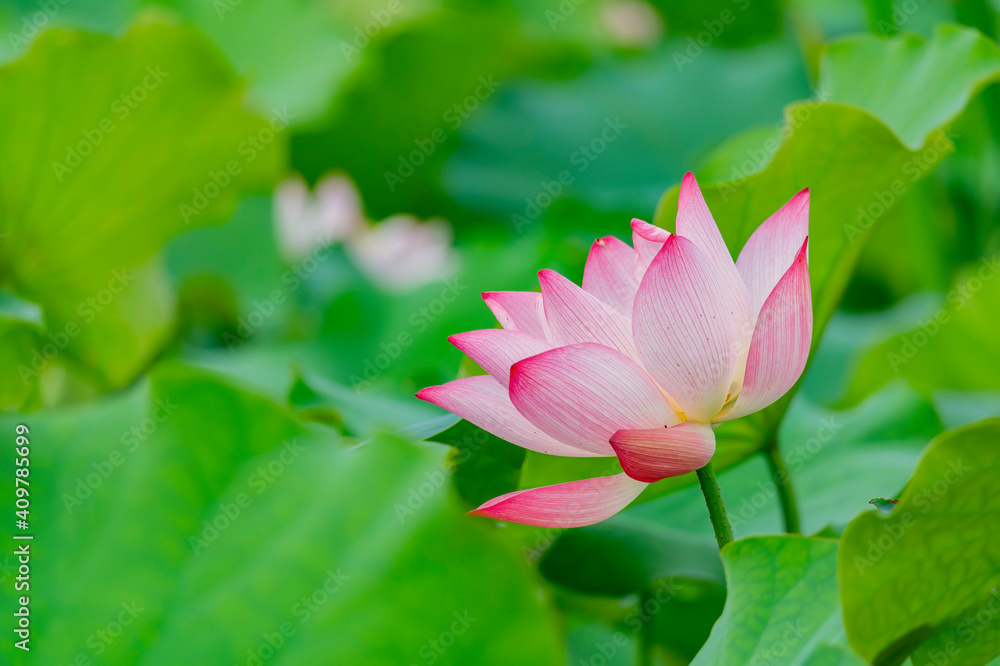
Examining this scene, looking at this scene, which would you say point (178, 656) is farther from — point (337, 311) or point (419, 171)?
point (419, 171)

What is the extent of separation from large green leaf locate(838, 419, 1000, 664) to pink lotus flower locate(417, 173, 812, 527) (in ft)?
0.21

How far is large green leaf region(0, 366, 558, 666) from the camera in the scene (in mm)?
319

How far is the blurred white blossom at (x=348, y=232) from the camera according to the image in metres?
1.33

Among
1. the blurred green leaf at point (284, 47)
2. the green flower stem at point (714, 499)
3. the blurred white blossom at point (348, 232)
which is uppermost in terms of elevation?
the blurred green leaf at point (284, 47)

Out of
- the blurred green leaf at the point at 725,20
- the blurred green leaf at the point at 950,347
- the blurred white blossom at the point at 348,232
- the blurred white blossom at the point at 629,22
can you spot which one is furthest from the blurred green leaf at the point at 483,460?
the blurred white blossom at the point at 629,22

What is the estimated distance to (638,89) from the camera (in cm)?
133

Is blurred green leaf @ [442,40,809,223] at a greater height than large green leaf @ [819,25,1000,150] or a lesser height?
lesser

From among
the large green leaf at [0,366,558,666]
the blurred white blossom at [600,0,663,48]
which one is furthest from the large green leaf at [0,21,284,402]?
the blurred white blossom at [600,0,663,48]

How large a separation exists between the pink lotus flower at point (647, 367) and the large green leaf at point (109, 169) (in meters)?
0.53

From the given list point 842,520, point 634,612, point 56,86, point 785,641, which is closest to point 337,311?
point 56,86

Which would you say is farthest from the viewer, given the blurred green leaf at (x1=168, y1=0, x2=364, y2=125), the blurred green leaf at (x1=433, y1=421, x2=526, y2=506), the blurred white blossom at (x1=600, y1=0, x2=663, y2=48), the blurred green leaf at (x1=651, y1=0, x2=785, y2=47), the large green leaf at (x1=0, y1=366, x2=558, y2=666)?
the blurred white blossom at (x1=600, y1=0, x2=663, y2=48)

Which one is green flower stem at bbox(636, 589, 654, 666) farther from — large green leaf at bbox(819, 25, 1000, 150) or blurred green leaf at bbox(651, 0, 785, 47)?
blurred green leaf at bbox(651, 0, 785, 47)

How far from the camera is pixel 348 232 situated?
147 cm

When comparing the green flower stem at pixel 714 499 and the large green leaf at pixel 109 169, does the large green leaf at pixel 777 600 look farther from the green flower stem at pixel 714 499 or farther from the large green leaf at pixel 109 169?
the large green leaf at pixel 109 169
